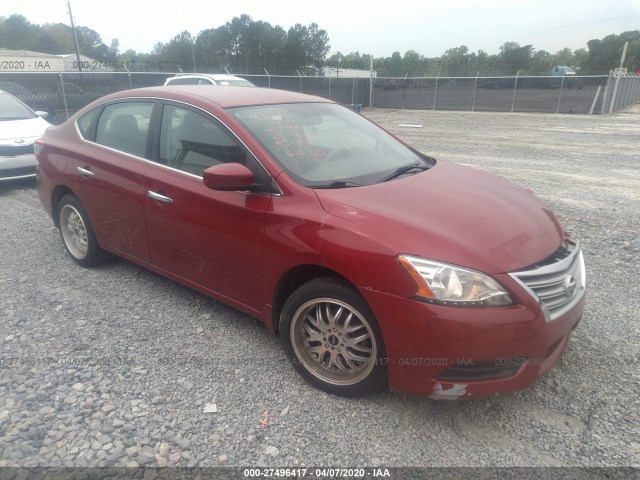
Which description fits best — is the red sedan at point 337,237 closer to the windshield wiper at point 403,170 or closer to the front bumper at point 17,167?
the windshield wiper at point 403,170

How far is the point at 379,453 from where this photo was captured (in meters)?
2.37

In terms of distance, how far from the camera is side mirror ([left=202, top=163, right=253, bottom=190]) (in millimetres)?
2787

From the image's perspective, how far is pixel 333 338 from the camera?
8.87 ft

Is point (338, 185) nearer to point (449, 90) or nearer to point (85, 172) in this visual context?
point (85, 172)

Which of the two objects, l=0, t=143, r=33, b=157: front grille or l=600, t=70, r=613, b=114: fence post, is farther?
l=600, t=70, r=613, b=114: fence post

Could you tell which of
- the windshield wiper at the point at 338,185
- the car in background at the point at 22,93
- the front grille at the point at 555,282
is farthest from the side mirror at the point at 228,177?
the car in background at the point at 22,93

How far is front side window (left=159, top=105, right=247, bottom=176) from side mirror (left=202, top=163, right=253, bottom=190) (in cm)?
19

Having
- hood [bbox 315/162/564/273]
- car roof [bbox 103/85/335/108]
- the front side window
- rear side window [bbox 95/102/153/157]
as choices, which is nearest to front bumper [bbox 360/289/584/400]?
hood [bbox 315/162/564/273]

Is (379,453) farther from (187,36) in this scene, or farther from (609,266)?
(187,36)

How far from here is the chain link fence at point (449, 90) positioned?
52.2 feet

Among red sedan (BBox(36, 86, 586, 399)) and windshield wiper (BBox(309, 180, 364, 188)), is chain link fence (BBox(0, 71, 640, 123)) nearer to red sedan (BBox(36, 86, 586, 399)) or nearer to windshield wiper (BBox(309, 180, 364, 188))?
red sedan (BBox(36, 86, 586, 399))

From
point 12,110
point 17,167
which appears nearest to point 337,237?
point 17,167

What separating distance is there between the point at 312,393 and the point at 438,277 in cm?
108

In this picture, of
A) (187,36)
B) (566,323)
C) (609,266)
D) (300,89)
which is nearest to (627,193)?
(609,266)
